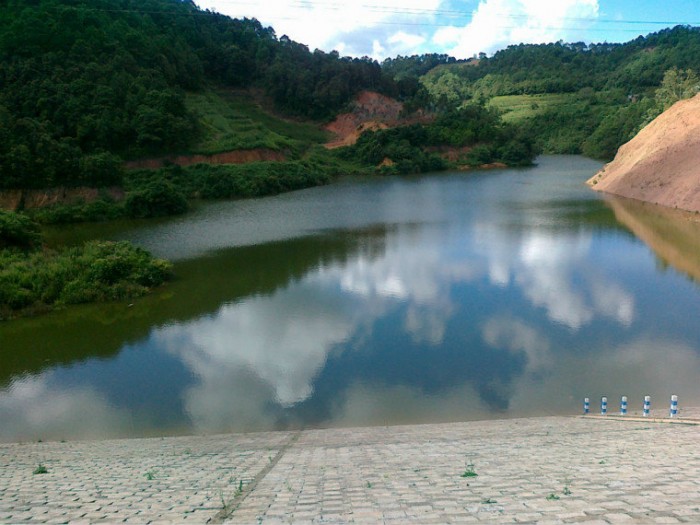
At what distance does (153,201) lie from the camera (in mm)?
35500

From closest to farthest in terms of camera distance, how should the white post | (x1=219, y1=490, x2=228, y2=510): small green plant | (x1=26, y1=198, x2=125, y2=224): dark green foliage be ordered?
1. (x1=219, y1=490, x2=228, y2=510): small green plant
2. the white post
3. (x1=26, y1=198, x2=125, y2=224): dark green foliage

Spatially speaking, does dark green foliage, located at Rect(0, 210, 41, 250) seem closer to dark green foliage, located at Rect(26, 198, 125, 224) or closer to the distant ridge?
dark green foliage, located at Rect(26, 198, 125, 224)

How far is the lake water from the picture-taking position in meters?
11.6

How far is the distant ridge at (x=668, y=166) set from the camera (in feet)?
109

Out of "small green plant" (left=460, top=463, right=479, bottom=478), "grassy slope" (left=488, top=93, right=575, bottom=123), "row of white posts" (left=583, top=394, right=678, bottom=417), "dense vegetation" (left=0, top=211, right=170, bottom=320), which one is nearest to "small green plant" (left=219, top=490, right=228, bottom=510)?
"small green plant" (left=460, top=463, right=479, bottom=478)

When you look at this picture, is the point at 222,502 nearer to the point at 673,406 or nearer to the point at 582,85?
the point at 673,406

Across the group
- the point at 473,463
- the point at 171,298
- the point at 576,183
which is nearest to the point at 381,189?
the point at 576,183

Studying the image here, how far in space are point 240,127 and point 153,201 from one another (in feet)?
85.4

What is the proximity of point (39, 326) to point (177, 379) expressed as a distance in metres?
6.54

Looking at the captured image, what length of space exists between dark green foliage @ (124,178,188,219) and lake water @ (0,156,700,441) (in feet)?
28.3

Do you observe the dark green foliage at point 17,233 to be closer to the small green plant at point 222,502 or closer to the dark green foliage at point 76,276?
the dark green foliage at point 76,276

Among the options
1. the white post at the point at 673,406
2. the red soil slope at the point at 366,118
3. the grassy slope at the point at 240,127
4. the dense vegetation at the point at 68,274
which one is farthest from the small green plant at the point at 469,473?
the red soil slope at the point at 366,118

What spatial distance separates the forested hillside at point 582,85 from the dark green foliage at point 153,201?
4779 cm

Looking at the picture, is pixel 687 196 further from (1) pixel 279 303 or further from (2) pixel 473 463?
(2) pixel 473 463
